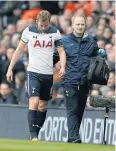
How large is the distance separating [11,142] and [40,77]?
2.51 meters

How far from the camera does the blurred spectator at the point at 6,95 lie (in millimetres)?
19562

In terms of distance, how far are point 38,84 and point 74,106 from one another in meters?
0.68

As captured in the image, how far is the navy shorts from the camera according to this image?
15492 millimetres

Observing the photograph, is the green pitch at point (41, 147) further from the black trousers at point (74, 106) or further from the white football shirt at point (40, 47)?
the white football shirt at point (40, 47)

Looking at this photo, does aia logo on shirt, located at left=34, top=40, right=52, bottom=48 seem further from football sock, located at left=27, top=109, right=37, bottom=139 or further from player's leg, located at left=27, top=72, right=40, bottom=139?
football sock, located at left=27, top=109, right=37, bottom=139

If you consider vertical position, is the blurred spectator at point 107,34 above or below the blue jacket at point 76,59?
above

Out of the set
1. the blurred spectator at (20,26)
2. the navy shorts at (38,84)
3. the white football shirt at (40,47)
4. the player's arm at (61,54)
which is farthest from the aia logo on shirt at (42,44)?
the blurred spectator at (20,26)

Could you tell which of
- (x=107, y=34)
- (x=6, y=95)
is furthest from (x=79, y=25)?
(x=107, y=34)

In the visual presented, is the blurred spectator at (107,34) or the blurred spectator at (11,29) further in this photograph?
the blurred spectator at (11,29)

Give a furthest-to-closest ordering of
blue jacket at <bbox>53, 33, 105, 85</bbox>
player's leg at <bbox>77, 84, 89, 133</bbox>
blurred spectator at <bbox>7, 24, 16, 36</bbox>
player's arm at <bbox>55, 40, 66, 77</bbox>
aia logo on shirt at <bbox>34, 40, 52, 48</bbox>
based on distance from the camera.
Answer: blurred spectator at <bbox>7, 24, 16, 36</bbox>, player's leg at <bbox>77, 84, 89, 133</bbox>, blue jacket at <bbox>53, 33, 105, 85</bbox>, aia logo on shirt at <bbox>34, 40, 52, 48</bbox>, player's arm at <bbox>55, 40, 66, 77</bbox>

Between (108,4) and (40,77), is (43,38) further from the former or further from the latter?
(108,4)

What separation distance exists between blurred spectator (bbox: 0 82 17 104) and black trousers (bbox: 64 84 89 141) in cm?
400

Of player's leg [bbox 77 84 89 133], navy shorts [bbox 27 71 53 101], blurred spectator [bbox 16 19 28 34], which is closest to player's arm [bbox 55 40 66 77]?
navy shorts [bbox 27 71 53 101]

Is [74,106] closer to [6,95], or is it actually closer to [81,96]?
[81,96]
